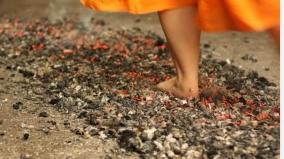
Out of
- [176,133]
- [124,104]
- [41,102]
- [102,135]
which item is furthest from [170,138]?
[41,102]

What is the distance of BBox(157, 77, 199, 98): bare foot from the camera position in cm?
176

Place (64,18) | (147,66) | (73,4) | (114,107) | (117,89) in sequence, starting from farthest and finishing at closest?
(73,4) < (64,18) < (147,66) < (117,89) < (114,107)

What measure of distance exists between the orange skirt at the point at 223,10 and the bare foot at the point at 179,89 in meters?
0.28

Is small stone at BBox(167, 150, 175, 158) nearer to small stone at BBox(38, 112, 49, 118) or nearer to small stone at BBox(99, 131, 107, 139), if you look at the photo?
small stone at BBox(99, 131, 107, 139)

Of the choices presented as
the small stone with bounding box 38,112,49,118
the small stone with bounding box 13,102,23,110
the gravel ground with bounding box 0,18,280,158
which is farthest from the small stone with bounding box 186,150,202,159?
the small stone with bounding box 13,102,23,110

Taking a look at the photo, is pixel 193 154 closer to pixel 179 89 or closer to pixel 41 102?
pixel 179 89

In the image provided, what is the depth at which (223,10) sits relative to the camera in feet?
4.89

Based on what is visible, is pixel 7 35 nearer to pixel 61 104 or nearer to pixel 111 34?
pixel 111 34

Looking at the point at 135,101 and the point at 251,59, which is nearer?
the point at 135,101

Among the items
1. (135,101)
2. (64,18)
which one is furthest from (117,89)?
(64,18)

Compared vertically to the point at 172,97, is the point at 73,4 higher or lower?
higher

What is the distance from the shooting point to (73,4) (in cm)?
339

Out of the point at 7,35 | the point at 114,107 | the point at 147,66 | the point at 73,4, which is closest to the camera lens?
the point at 114,107

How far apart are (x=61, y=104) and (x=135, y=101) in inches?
9.7
